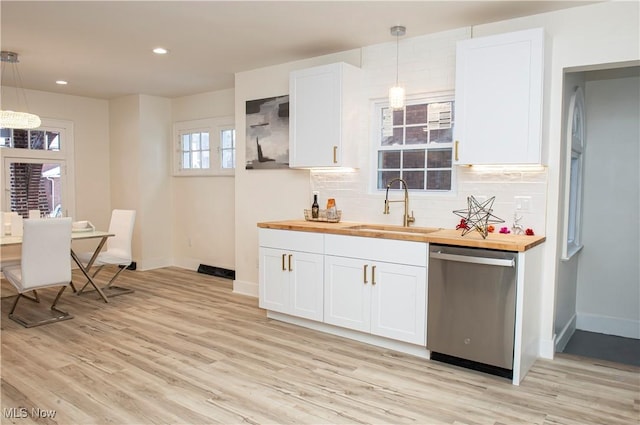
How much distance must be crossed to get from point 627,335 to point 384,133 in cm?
298

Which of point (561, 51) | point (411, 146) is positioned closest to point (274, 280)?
point (411, 146)

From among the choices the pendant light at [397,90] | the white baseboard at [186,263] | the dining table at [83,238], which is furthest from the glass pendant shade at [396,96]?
the white baseboard at [186,263]

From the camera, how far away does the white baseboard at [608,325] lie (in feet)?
13.8

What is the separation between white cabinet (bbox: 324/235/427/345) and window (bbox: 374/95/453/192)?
2.80ft

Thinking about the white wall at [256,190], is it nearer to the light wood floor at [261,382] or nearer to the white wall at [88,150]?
the light wood floor at [261,382]

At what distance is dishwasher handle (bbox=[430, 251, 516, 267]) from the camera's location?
2869mm

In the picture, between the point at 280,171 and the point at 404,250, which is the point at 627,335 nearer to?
the point at 404,250

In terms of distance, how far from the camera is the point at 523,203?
343 cm

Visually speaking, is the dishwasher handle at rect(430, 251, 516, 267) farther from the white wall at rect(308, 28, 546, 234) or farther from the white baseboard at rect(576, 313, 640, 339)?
the white baseboard at rect(576, 313, 640, 339)

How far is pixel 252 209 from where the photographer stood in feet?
17.0

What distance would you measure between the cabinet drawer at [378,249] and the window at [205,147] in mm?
2934

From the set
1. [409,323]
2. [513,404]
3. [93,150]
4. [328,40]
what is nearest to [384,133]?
[328,40]

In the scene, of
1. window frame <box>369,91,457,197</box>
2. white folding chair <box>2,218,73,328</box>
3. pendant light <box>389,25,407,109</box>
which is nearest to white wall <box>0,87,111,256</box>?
white folding chair <box>2,218,73,328</box>

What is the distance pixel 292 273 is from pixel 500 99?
2.20 meters
